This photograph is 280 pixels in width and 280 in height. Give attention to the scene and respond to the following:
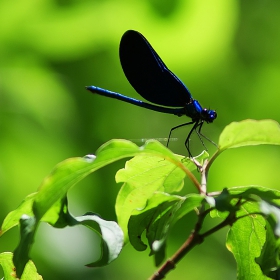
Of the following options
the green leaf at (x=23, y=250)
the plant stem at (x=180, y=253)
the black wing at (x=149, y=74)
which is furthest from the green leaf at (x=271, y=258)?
the black wing at (x=149, y=74)

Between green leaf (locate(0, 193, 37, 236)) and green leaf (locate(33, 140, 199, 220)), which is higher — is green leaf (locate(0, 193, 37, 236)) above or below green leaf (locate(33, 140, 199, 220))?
below

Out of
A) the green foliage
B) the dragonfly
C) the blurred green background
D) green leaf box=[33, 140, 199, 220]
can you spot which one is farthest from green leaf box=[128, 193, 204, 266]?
the blurred green background

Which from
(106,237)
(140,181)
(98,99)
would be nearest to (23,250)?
(106,237)

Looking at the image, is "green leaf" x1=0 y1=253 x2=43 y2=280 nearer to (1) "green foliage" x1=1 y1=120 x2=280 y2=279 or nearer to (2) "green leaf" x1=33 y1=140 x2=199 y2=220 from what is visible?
(1) "green foliage" x1=1 y1=120 x2=280 y2=279

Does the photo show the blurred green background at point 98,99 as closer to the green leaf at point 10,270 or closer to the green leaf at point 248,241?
the green leaf at point 10,270

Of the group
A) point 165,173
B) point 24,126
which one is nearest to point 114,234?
point 165,173

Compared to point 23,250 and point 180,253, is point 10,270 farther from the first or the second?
point 180,253

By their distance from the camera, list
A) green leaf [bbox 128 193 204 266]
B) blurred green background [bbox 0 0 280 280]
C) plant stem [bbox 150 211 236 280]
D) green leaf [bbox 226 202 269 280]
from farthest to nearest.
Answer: blurred green background [bbox 0 0 280 280] < green leaf [bbox 226 202 269 280] < green leaf [bbox 128 193 204 266] < plant stem [bbox 150 211 236 280]
